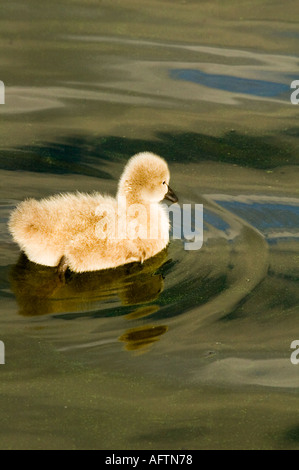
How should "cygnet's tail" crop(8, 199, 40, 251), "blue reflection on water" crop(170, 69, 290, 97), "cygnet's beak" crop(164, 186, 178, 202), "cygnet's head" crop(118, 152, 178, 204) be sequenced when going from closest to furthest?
"cygnet's tail" crop(8, 199, 40, 251), "cygnet's head" crop(118, 152, 178, 204), "cygnet's beak" crop(164, 186, 178, 202), "blue reflection on water" crop(170, 69, 290, 97)

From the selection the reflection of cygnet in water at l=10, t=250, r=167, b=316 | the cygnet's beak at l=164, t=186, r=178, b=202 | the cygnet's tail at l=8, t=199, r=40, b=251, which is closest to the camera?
the reflection of cygnet in water at l=10, t=250, r=167, b=316

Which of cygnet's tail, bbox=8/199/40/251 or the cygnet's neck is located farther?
the cygnet's neck

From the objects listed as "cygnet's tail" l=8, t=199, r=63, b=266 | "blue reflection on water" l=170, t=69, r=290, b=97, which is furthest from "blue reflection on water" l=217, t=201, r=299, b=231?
"blue reflection on water" l=170, t=69, r=290, b=97

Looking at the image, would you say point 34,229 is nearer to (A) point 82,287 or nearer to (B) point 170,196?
(A) point 82,287

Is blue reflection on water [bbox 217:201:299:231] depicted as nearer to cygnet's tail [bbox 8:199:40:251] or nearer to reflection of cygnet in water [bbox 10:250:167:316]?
reflection of cygnet in water [bbox 10:250:167:316]

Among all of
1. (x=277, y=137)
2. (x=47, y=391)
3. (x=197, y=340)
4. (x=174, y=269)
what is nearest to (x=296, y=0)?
(x=277, y=137)

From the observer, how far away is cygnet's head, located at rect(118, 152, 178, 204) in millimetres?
5090

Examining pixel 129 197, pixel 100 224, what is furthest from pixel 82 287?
pixel 129 197

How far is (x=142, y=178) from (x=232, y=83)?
2.01 meters

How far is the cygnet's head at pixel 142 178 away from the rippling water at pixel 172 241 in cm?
34

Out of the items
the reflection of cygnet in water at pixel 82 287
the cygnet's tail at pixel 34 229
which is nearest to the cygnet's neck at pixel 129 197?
the reflection of cygnet in water at pixel 82 287

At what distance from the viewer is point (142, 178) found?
509cm
